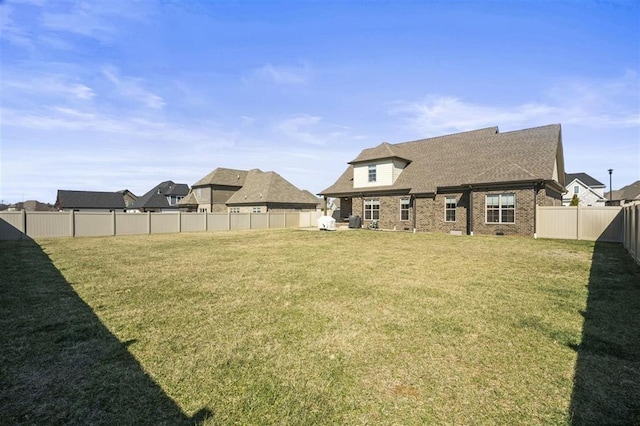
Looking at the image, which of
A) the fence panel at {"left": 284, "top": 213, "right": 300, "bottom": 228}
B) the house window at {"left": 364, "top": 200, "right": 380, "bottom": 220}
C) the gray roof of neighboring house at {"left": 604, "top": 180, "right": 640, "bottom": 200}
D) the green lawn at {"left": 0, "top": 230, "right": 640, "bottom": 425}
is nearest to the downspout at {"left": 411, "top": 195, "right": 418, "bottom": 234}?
the house window at {"left": 364, "top": 200, "right": 380, "bottom": 220}

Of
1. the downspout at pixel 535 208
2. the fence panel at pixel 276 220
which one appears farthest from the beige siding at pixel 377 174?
the downspout at pixel 535 208

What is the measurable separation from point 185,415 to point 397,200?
23.8m

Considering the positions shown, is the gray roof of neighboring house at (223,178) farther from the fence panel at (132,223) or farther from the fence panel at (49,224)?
the fence panel at (49,224)

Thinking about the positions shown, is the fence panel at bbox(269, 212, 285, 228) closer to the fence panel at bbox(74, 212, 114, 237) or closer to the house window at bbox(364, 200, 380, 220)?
the house window at bbox(364, 200, 380, 220)

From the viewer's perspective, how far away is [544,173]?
61.6 ft

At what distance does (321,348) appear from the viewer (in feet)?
14.5

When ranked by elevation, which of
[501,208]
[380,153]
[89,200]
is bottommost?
[501,208]

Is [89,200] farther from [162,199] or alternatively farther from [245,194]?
[245,194]

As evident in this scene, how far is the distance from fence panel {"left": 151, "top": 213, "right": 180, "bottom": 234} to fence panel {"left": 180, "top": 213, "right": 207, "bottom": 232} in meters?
0.45

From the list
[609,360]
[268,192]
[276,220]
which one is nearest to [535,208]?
[609,360]

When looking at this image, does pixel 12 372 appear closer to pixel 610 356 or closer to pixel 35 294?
pixel 35 294

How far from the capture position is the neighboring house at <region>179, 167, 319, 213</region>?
39.8 m

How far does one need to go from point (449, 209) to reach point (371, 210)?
6675mm

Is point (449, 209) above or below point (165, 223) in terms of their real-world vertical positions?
A: above
